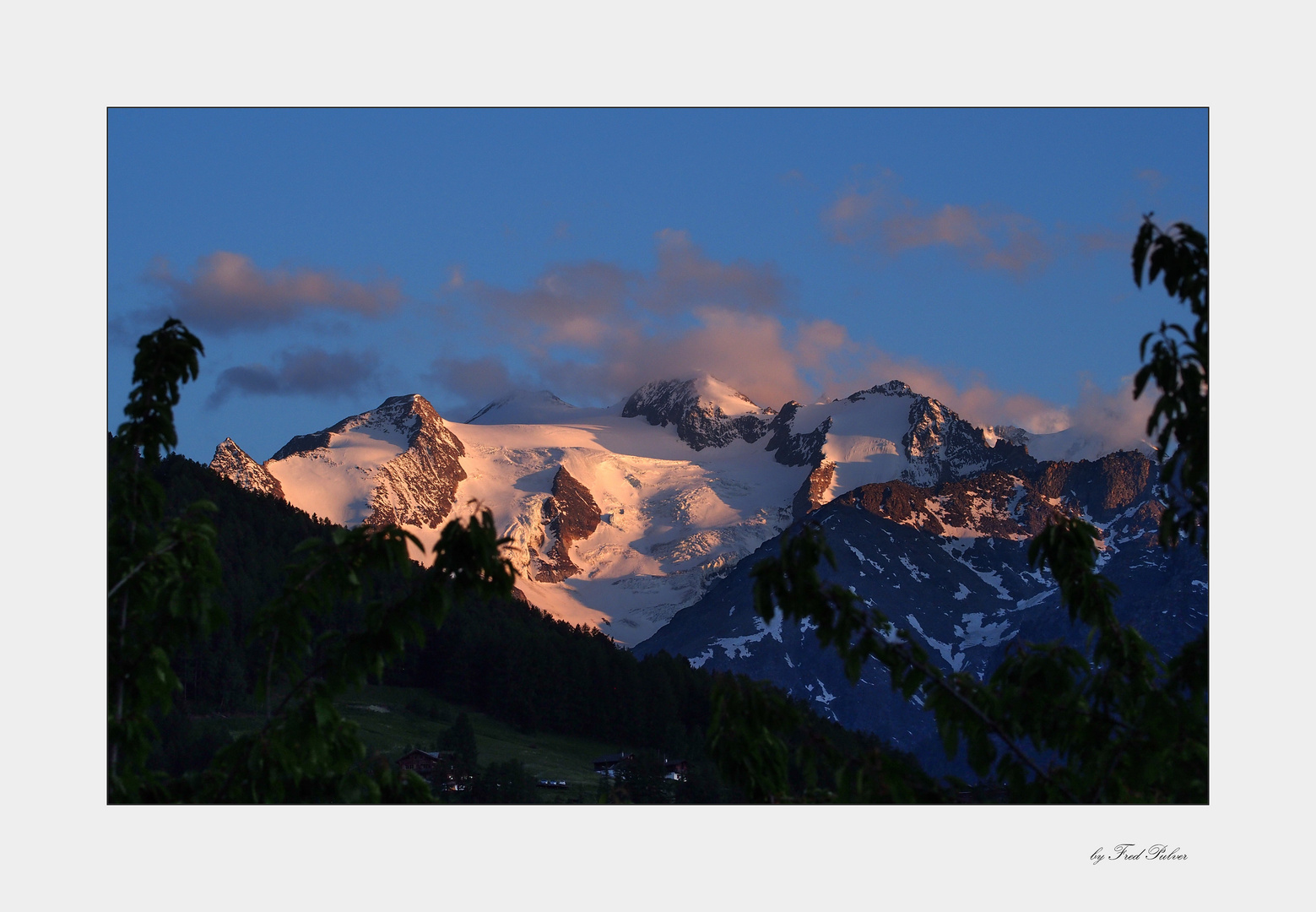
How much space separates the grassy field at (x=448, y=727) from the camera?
397ft

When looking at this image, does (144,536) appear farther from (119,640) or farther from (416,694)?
(416,694)

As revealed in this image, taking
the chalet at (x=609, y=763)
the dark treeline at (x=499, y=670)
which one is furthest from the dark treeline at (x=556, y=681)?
the chalet at (x=609, y=763)

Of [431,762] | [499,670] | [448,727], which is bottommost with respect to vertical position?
[448,727]

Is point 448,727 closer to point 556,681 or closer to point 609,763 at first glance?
point 556,681

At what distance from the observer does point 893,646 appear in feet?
42.4

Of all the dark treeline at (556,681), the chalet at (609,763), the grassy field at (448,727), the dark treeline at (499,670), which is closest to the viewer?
the chalet at (609,763)

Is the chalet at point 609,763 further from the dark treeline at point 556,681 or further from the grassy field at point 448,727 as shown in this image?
the dark treeline at point 556,681

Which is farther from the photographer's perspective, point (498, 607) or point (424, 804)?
point (498, 607)

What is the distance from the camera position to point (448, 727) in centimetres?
13425

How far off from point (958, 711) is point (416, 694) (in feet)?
445

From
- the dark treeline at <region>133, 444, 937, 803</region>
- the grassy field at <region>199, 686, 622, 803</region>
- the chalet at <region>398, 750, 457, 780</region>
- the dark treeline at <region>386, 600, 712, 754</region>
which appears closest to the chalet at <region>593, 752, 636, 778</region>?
the grassy field at <region>199, 686, 622, 803</region>

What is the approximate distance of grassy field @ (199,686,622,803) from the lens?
397ft

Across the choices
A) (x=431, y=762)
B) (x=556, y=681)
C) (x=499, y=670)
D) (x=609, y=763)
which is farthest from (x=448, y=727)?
(x=431, y=762)
